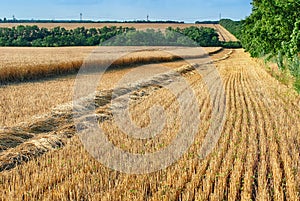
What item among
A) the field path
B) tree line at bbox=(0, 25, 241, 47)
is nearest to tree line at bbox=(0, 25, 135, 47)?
tree line at bbox=(0, 25, 241, 47)

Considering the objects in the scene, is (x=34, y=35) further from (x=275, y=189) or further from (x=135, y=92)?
(x=275, y=189)

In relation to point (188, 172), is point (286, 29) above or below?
above

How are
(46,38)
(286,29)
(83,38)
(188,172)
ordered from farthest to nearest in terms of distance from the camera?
(83,38) → (46,38) → (286,29) → (188,172)

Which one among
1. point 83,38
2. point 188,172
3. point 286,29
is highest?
point 286,29

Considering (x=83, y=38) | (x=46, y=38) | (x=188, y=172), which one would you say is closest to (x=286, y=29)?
(x=188, y=172)

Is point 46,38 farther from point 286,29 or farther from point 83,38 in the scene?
point 286,29

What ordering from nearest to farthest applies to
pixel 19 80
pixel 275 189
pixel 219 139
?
pixel 275 189, pixel 219 139, pixel 19 80

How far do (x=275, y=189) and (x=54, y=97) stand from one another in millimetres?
9672

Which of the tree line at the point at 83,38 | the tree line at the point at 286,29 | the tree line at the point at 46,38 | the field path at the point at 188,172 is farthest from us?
the tree line at the point at 46,38

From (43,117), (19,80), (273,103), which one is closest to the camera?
(43,117)

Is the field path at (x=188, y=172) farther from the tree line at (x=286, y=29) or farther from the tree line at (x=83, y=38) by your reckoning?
the tree line at (x=83, y=38)

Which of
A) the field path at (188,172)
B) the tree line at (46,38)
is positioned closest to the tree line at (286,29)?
the field path at (188,172)

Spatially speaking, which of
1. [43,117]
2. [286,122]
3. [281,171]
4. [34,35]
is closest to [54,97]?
[43,117]

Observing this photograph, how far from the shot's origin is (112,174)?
620 centimetres
